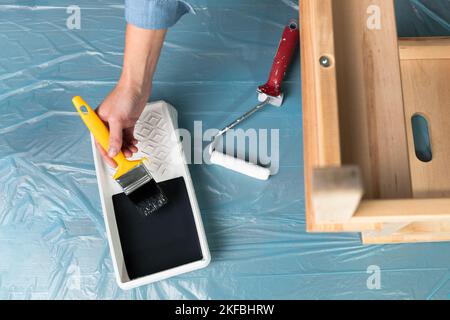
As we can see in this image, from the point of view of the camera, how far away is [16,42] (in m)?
0.97

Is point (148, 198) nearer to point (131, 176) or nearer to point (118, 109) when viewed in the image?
point (131, 176)

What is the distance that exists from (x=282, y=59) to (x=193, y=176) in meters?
0.32

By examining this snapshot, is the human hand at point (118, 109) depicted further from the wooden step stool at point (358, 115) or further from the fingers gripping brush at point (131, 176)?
the wooden step stool at point (358, 115)

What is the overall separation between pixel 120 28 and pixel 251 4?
1.05 ft

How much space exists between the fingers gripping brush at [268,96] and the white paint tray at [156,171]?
0.09 m

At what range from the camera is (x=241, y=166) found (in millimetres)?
865

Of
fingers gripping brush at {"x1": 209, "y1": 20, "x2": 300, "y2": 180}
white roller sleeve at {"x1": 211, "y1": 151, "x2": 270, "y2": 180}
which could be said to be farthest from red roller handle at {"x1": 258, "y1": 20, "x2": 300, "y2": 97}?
white roller sleeve at {"x1": 211, "y1": 151, "x2": 270, "y2": 180}

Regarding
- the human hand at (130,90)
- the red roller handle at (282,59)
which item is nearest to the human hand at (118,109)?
the human hand at (130,90)

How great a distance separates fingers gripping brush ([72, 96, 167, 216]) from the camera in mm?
732

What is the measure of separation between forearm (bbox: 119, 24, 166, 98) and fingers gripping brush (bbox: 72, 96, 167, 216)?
9 centimetres

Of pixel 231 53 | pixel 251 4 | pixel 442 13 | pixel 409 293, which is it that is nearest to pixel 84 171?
pixel 231 53

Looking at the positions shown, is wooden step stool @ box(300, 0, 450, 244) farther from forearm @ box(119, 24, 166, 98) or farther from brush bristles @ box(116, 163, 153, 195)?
brush bristles @ box(116, 163, 153, 195)

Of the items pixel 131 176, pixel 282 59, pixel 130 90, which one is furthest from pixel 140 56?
pixel 282 59
